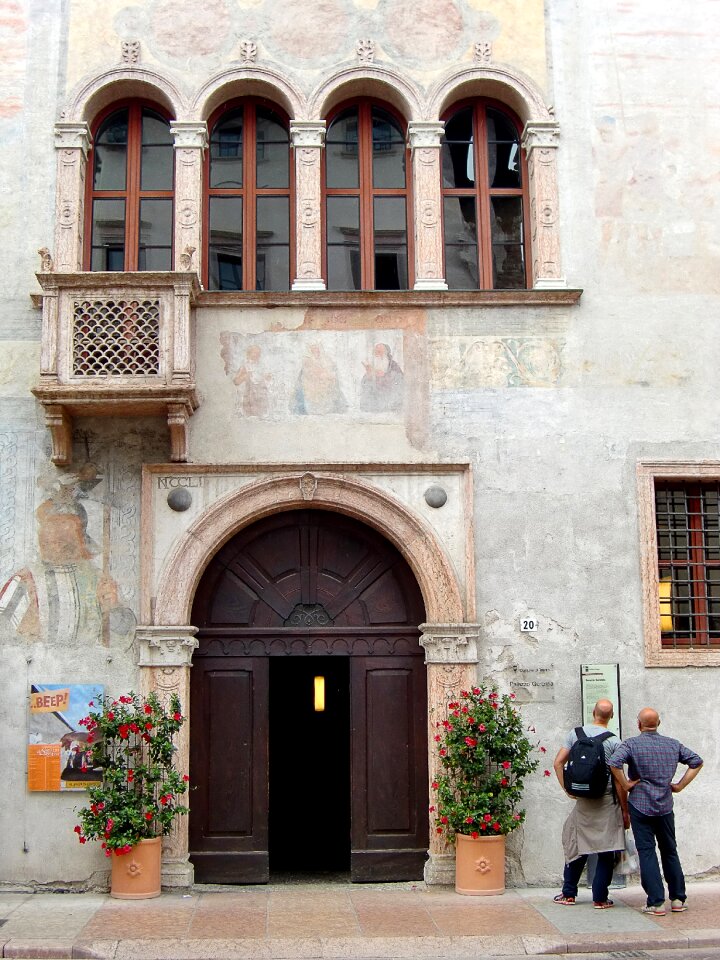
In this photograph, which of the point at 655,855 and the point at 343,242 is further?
the point at 343,242

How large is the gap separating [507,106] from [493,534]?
4476 millimetres

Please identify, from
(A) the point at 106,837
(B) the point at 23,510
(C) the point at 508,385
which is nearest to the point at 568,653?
(C) the point at 508,385

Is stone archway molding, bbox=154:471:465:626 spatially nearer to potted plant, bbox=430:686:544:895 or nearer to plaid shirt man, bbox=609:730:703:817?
potted plant, bbox=430:686:544:895

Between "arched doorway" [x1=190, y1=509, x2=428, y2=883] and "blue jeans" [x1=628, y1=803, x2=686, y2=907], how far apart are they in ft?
7.48

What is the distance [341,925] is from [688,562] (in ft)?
15.5

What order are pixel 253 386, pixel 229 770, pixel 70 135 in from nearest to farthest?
1. pixel 229 770
2. pixel 253 386
3. pixel 70 135

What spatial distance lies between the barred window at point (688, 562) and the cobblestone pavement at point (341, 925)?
2.28 meters

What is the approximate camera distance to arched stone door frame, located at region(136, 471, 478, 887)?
34.7 feet

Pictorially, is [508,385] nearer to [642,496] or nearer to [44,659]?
[642,496]

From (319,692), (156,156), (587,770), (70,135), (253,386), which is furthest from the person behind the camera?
(319,692)

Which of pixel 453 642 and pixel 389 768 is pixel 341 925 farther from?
pixel 453 642

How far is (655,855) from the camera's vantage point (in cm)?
911

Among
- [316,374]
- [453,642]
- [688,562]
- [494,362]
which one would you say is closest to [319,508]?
[316,374]

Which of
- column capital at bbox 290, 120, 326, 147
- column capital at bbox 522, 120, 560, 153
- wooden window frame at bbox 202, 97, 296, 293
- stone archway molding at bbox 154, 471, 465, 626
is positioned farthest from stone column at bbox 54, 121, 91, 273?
column capital at bbox 522, 120, 560, 153
